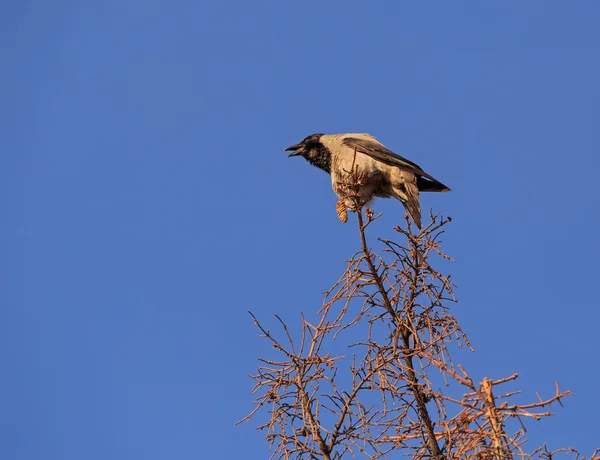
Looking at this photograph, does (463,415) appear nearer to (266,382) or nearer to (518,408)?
→ (518,408)

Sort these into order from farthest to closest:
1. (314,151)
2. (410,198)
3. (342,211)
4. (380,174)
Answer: (314,151)
(380,174)
(410,198)
(342,211)

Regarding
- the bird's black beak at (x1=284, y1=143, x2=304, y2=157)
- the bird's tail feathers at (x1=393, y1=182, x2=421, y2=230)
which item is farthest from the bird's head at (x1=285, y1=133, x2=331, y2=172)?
the bird's tail feathers at (x1=393, y1=182, x2=421, y2=230)

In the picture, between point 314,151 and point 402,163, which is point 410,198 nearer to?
point 402,163

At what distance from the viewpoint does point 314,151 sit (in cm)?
858

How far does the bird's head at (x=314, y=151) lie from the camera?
8398mm

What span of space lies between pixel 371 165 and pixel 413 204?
59cm

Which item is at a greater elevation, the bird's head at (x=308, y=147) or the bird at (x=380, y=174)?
the bird's head at (x=308, y=147)

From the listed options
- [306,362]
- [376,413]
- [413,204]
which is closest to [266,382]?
Result: [306,362]

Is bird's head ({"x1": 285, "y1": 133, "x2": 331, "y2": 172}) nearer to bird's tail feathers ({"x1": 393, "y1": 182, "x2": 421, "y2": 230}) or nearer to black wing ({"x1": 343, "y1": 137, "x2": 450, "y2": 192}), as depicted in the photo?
black wing ({"x1": 343, "y1": 137, "x2": 450, "y2": 192})

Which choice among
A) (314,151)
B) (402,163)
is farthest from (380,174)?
(314,151)

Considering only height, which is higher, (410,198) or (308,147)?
(308,147)

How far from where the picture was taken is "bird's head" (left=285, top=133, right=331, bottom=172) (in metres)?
8.40

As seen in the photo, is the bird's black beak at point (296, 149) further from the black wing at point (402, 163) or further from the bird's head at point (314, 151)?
the black wing at point (402, 163)

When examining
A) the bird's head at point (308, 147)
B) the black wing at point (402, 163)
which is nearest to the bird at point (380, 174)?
the black wing at point (402, 163)
